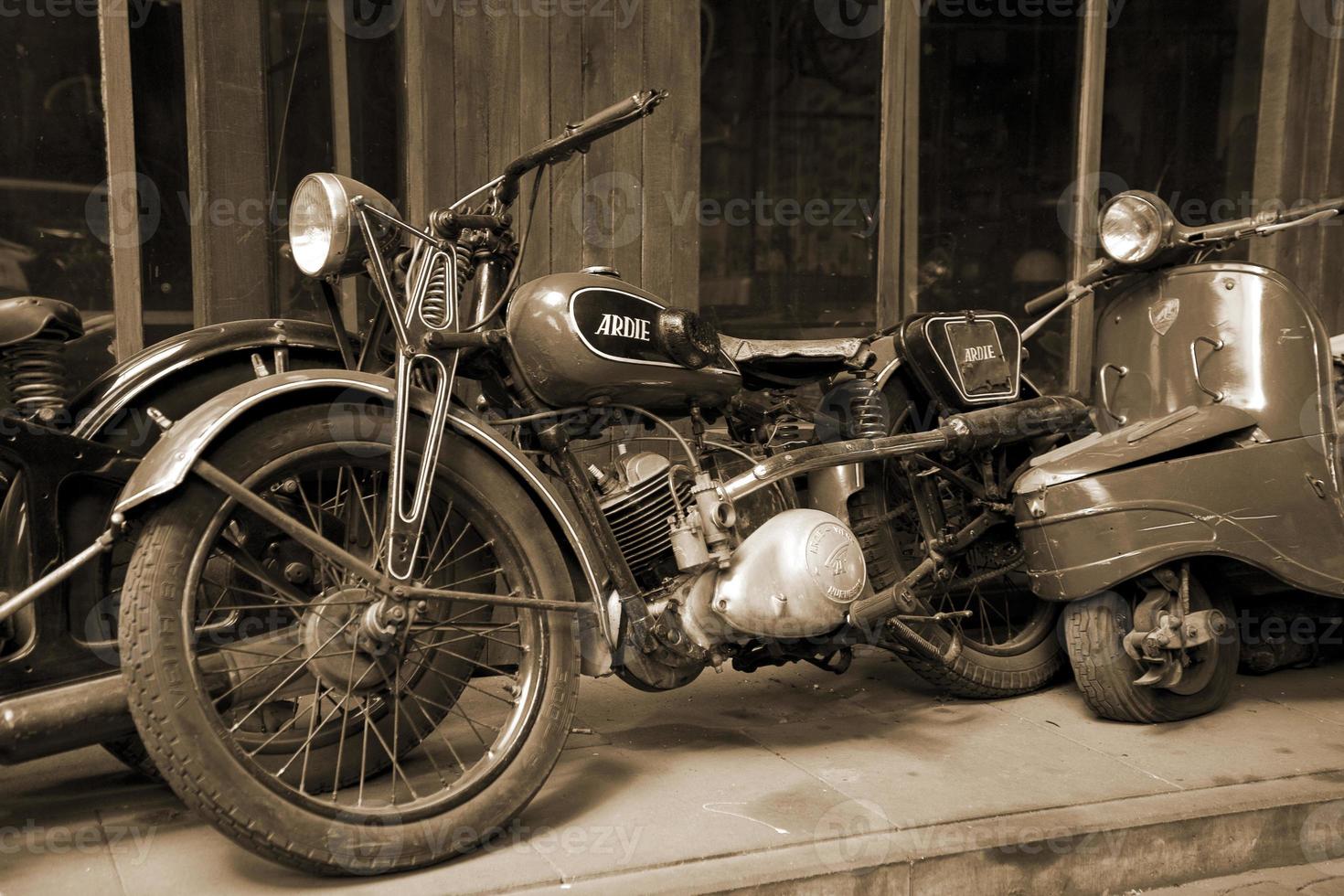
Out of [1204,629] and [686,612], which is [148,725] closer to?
[686,612]

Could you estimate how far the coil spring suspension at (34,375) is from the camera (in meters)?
2.67

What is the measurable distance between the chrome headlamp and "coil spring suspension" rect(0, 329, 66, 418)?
60cm

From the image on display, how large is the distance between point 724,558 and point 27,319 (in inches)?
64.6

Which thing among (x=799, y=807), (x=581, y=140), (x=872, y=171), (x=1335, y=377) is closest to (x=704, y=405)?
(x=581, y=140)

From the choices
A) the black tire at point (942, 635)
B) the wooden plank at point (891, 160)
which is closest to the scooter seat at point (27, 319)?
the black tire at point (942, 635)

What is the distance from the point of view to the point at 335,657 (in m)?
2.52

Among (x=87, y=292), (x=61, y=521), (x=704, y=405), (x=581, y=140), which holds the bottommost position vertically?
(x=61, y=521)

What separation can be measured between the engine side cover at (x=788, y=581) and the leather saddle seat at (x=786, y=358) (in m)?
0.51

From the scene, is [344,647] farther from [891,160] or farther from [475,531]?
[891,160]

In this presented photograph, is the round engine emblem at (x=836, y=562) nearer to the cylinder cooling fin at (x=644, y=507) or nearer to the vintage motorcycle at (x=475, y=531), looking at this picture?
the vintage motorcycle at (x=475, y=531)

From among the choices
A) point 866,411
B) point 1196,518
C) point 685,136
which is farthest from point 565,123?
point 1196,518

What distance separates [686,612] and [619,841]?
587 millimetres

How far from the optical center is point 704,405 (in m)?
3.11

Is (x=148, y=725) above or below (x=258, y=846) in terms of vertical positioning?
above
